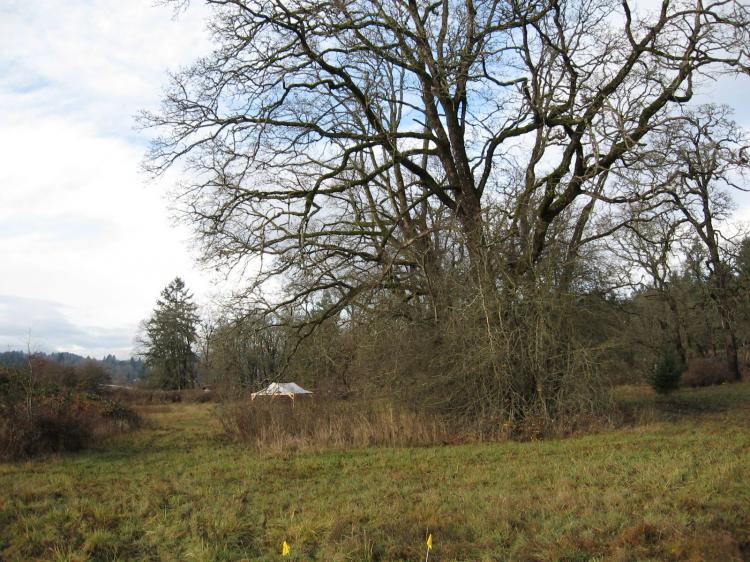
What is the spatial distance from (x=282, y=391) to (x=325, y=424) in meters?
2.22

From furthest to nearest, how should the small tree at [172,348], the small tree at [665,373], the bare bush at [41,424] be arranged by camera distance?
the small tree at [172,348] → the small tree at [665,373] → the bare bush at [41,424]

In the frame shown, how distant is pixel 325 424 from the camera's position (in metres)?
13.6

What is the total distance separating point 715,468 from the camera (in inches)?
302

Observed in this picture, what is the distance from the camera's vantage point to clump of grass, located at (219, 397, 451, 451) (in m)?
12.8

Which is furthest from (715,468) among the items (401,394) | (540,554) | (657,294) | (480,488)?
(657,294)

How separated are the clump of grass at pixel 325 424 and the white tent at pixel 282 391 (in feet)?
0.66

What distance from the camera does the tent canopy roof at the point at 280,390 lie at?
15.0 m

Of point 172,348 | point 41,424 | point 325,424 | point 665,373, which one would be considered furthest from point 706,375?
point 172,348

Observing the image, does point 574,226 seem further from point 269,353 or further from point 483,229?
point 269,353

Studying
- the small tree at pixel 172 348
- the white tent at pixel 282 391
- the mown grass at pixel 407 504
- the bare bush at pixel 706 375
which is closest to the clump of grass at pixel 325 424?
the white tent at pixel 282 391

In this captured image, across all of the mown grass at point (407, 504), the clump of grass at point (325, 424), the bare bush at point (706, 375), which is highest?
the bare bush at point (706, 375)

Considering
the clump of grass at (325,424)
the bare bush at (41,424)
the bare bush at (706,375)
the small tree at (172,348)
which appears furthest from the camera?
the small tree at (172,348)

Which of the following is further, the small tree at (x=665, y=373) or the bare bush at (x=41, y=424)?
the small tree at (x=665, y=373)

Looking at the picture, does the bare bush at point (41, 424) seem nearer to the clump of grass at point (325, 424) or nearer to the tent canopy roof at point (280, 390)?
the clump of grass at point (325, 424)
